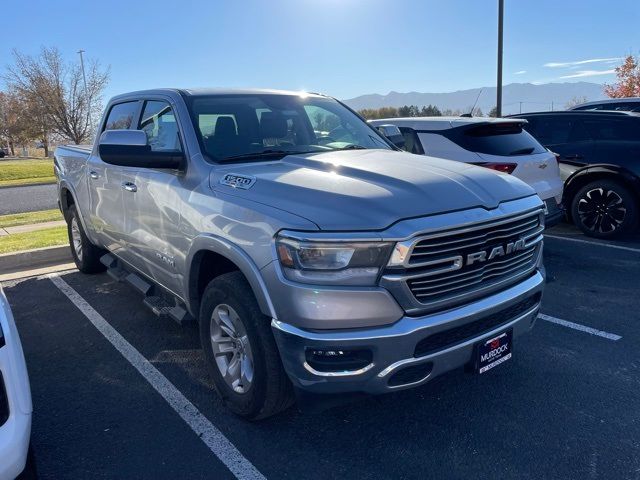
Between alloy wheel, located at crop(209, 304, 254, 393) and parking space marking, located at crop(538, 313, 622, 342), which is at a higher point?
alloy wheel, located at crop(209, 304, 254, 393)

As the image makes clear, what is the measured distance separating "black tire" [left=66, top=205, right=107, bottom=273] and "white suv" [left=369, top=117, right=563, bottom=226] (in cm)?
378

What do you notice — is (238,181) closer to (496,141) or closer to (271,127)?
(271,127)

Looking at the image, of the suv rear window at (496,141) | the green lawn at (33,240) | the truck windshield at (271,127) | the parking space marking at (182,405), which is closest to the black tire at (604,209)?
the suv rear window at (496,141)

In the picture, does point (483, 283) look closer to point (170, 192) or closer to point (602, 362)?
point (602, 362)

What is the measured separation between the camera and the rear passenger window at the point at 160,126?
3.79 meters

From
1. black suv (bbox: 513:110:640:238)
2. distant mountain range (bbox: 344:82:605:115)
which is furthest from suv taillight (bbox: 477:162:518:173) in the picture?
distant mountain range (bbox: 344:82:605:115)

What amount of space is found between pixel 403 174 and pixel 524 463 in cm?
166

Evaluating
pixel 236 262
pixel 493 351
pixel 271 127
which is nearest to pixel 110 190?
pixel 271 127

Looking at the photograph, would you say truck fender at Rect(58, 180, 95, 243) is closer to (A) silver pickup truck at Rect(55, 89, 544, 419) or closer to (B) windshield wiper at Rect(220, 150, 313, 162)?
Answer: (A) silver pickup truck at Rect(55, 89, 544, 419)

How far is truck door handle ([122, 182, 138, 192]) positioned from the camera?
407 centimetres

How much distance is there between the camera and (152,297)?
4.20m

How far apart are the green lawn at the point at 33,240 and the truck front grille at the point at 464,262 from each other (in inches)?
242

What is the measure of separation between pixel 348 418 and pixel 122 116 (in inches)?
135

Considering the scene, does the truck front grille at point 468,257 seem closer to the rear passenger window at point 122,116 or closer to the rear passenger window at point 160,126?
the rear passenger window at point 160,126
